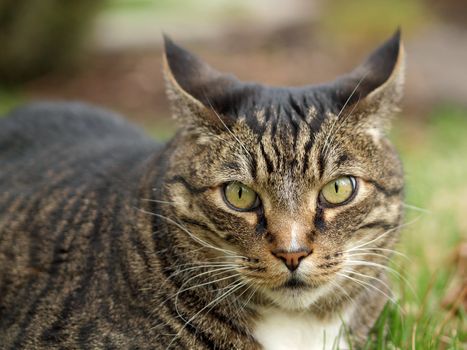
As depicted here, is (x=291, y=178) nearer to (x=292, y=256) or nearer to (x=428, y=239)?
(x=292, y=256)

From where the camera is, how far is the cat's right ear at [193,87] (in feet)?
8.36

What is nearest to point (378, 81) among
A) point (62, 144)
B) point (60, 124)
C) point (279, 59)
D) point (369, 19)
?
point (62, 144)

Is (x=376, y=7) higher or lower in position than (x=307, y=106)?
higher

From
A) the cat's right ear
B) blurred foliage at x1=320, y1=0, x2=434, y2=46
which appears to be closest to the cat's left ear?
the cat's right ear

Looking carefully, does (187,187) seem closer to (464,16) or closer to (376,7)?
(376,7)

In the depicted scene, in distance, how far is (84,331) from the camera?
2.56 meters

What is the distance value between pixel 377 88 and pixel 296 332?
97 centimetres

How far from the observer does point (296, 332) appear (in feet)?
8.63

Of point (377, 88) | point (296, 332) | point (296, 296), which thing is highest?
point (377, 88)

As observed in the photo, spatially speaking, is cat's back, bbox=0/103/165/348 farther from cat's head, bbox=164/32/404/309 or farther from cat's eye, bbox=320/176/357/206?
cat's eye, bbox=320/176/357/206

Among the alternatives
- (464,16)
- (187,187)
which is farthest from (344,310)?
(464,16)

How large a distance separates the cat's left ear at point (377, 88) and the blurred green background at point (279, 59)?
961mm

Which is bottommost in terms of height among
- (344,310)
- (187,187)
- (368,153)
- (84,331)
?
(84,331)

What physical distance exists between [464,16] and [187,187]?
1300 cm
